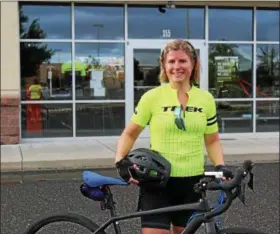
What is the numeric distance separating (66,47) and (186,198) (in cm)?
1046

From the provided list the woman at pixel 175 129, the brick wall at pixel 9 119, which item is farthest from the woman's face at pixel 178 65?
the brick wall at pixel 9 119

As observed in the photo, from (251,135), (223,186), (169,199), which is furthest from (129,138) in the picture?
(251,135)

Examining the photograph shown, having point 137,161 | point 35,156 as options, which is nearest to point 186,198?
point 137,161

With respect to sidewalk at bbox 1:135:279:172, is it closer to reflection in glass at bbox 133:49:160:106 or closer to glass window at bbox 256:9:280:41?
reflection in glass at bbox 133:49:160:106

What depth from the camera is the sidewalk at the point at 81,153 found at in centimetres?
984

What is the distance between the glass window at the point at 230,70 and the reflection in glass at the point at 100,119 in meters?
2.57

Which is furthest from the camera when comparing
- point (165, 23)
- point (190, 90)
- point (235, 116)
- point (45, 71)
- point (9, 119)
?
point (235, 116)

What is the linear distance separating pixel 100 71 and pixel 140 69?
3.39ft

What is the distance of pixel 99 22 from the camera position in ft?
44.0

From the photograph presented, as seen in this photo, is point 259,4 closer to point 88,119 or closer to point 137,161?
point 88,119

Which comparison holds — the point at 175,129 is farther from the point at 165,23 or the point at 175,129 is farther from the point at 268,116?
the point at 268,116

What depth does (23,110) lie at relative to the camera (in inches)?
515

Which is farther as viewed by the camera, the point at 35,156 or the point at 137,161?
the point at 35,156

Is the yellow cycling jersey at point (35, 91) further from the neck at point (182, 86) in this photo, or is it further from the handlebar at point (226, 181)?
the handlebar at point (226, 181)
